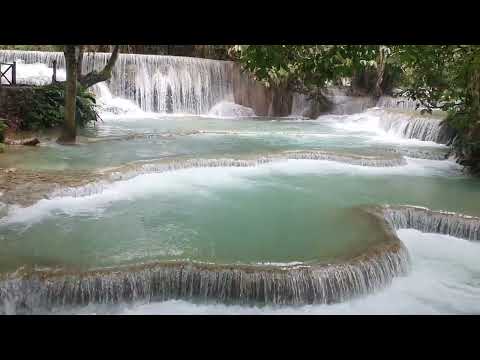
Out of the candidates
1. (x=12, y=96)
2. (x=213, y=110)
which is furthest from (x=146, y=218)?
(x=213, y=110)

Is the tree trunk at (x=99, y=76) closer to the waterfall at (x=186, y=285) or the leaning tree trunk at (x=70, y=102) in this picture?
the leaning tree trunk at (x=70, y=102)

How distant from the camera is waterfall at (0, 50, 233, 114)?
67.1ft

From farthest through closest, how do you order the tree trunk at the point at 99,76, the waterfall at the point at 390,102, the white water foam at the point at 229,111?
1. the white water foam at the point at 229,111
2. the waterfall at the point at 390,102
3. the tree trunk at the point at 99,76

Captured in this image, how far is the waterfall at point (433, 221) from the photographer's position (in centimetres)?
733

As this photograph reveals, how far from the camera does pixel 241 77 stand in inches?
934

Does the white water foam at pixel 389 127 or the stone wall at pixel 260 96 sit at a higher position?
the stone wall at pixel 260 96

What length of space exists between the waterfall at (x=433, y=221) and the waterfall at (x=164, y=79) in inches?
596

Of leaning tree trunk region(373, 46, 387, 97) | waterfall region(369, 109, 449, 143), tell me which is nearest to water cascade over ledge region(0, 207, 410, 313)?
waterfall region(369, 109, 449, 143)

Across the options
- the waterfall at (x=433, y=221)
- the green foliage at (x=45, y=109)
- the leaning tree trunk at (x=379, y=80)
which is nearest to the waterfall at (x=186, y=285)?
the waterfall at (x=433, y=221)

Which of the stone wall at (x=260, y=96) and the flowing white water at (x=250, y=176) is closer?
the flowing white water at (x=250, y=176)

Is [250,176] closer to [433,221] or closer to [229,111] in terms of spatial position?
[433,221]

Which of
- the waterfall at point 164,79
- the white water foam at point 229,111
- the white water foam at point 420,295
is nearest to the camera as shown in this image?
the white water foam at point 420,295

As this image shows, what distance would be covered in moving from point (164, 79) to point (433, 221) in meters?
15.9
